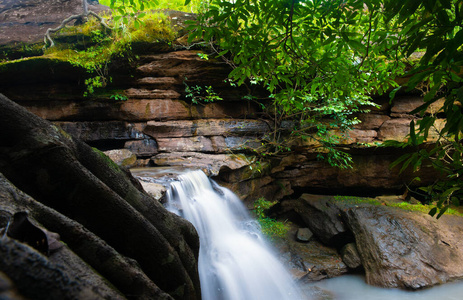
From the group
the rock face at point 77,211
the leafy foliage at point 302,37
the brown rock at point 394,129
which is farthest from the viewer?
the brown rock at point 394,129

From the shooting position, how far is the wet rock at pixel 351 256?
598 cm

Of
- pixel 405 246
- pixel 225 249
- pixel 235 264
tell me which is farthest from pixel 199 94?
pixel 405 246

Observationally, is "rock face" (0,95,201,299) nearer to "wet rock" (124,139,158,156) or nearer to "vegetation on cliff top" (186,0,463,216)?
"vegetation on cliff top" (186,0,463,216)

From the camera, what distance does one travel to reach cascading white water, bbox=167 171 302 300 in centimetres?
479

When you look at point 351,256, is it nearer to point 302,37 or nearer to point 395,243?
point 395,243

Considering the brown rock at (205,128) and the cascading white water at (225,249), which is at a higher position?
the brown rock at (205,128)

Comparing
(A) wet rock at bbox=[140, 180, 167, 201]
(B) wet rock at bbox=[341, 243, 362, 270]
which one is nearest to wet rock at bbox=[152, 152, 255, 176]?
(A) wet rock at bbox=[140, 180, 167, 201]

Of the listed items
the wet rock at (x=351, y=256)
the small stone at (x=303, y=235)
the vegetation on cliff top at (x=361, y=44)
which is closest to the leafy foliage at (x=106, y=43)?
the vegetation on cliff top at (x=361, y=44)

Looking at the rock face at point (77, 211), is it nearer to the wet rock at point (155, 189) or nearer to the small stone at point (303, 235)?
the wet rock at point (155, 189)

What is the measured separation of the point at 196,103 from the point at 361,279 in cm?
753

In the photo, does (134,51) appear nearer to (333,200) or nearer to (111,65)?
(111,65)

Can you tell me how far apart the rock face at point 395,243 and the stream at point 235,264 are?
0.26 metres

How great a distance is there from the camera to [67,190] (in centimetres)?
151

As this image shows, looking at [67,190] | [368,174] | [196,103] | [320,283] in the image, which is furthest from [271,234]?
[67,190]
